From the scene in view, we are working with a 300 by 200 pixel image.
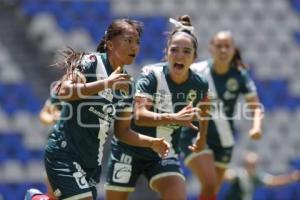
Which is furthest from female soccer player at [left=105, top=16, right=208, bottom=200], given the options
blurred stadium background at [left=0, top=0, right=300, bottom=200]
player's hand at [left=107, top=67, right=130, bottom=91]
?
blurred stadium background at [left=0, top=0, right=300, bottom=200]

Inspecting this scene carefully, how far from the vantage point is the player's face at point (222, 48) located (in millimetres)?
8156

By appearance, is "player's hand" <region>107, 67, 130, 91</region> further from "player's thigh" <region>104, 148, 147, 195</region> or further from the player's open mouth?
"player's thigh" <region>104, 148, 147, 195</region>

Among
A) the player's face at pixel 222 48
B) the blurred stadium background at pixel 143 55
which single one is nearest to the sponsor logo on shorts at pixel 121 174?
the player's face at pixel 222 48

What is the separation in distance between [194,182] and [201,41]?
7.77ft

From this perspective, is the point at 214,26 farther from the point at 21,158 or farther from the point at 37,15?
the point at 21,158

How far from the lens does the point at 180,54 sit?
6301 millimetres

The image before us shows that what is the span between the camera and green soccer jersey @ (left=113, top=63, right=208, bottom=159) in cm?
641

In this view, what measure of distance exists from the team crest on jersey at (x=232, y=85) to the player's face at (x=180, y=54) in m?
1.99

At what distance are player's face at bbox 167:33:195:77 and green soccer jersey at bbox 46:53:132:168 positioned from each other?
0.73 m

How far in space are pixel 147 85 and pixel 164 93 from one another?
0.57ft

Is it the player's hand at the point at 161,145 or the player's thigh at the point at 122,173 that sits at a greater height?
the player's hand at the point at 161,145

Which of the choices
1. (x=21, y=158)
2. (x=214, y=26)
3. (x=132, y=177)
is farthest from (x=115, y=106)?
(x=214, y=26)

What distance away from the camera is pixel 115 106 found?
5.88 metres

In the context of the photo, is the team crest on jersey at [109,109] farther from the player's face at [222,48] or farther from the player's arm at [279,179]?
the player's arm at [279,179]
